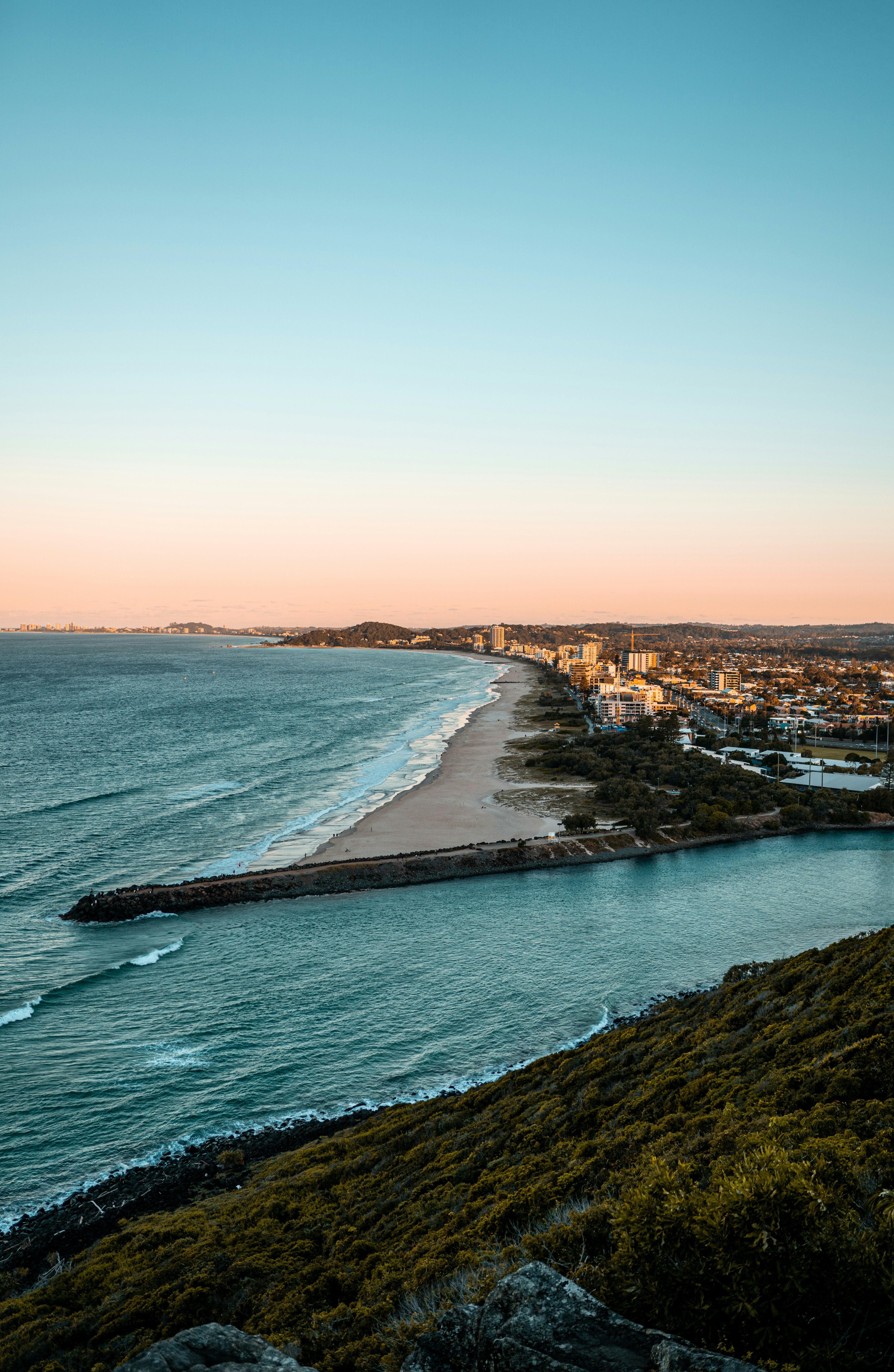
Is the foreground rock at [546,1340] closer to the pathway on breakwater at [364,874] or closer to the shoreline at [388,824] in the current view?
the pathway on breakwater at [364,874]

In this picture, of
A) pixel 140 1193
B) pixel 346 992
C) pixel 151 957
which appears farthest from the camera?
pixel 151 957

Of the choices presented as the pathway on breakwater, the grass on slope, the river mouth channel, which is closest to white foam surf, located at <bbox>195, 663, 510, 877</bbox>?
the pathway on breakwater

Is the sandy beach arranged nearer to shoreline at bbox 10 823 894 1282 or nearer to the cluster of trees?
the cluster of trees

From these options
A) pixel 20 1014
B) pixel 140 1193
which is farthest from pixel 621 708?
pixel 140 1193

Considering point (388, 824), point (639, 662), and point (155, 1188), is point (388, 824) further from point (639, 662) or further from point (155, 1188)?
point (639, 662)

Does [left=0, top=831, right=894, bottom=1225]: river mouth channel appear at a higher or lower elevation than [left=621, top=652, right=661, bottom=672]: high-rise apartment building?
lower

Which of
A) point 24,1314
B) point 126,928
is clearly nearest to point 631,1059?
point 24,1314

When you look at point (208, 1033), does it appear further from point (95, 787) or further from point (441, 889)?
point (95, 787)
